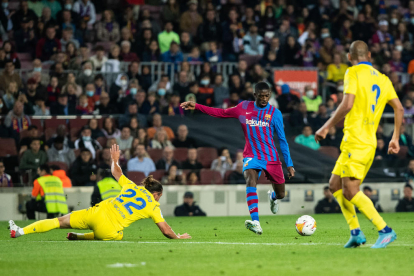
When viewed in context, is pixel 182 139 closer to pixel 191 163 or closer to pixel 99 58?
pixel 191 163

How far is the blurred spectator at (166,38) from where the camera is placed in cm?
2042

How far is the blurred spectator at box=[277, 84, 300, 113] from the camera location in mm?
19188

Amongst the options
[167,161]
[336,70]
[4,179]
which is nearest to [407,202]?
[336,70]

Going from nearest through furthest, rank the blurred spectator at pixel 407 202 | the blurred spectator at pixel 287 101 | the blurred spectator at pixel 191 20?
the blurred spectator at pixel 407 202
the blurred spectator at pixel 287 101
the blurred spectator at pixel 191 20

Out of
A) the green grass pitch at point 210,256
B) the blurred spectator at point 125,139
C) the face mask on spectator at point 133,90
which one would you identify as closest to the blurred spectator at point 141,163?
the blurred spectator at point 125,139

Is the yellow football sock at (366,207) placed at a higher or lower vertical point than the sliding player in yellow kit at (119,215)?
higher

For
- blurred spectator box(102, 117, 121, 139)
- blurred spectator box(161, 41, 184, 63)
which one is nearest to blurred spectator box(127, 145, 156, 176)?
A: blurred spectator box(102, 117, 121, 139)

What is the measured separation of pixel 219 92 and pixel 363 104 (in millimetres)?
11463

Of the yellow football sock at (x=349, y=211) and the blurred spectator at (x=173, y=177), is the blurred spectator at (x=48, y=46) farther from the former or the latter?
the yellow football sock at (x=349, y=211)

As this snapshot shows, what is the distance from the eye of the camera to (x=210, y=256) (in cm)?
726

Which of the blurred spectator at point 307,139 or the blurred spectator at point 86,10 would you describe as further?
the blurred spectator at point 86,10

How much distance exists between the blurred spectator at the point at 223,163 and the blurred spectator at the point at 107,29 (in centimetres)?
557

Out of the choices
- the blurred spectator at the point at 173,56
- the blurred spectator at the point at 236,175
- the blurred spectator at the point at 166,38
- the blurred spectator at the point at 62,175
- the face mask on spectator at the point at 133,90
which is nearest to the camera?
the blurred spectator at the point at 62,175

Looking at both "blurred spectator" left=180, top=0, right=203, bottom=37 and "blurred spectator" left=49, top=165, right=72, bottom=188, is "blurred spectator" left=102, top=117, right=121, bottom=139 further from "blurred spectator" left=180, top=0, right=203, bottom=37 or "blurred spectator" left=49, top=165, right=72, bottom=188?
"blurred spectator" left=180, top=0, right=203, bottom=37
